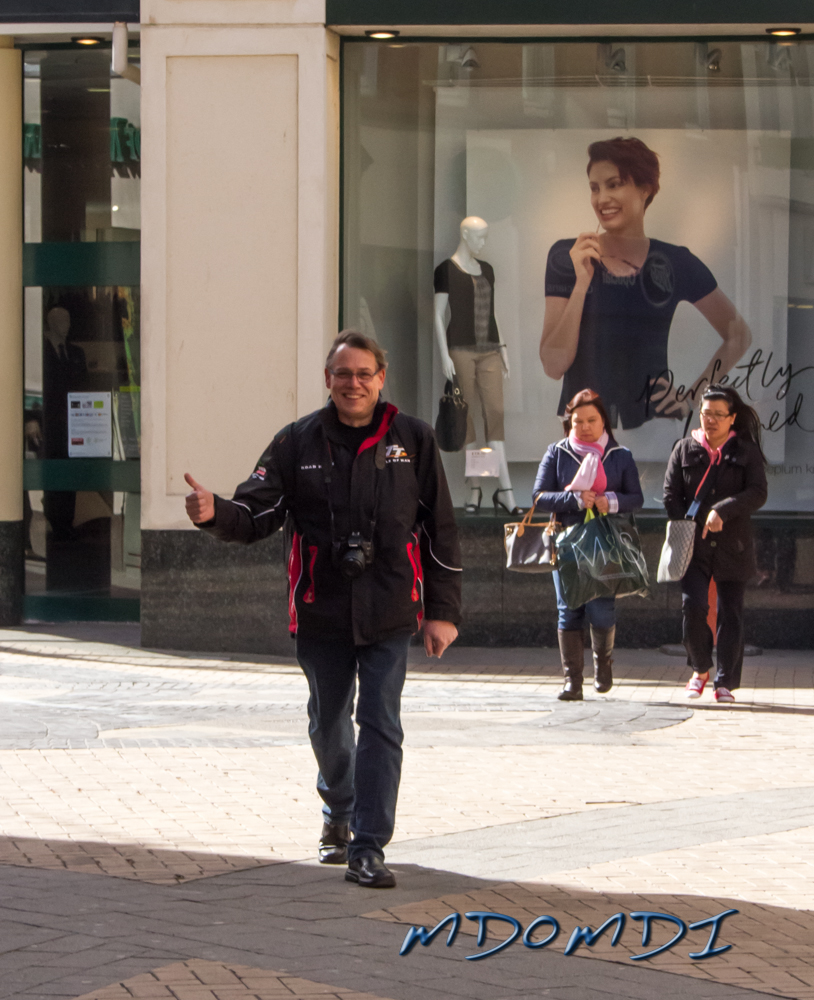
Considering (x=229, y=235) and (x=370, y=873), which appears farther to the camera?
(x=229, y=235)

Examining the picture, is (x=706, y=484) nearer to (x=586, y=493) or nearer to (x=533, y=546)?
(x=586, y=493)

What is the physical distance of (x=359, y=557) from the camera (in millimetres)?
5254

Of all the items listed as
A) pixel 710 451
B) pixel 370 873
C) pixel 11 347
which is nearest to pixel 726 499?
pixel 710 451

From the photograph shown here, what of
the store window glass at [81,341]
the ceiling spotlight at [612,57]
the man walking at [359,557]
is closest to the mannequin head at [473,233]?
the ceiling spotlight at [612,57]

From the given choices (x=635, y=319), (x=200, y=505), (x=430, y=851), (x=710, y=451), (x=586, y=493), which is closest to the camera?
(x=200, y=505)

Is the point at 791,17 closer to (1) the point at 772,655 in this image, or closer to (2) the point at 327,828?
(1) the point at 772,655

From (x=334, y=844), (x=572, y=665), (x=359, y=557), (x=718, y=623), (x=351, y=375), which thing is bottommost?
(x=572, y=665)

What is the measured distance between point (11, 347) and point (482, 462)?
162 inches

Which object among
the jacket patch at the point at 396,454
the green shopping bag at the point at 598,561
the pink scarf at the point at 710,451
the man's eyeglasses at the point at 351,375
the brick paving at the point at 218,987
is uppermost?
the man's eyeglasses at the point at 351,375

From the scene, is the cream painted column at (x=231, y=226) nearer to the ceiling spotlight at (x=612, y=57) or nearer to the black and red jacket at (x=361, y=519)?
the ceiling spotlight at (x=612, y=57)

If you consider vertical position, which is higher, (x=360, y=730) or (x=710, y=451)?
(x=710, y=451)

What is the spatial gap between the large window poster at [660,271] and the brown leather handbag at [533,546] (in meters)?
2.89

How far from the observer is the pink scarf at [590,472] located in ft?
31.4

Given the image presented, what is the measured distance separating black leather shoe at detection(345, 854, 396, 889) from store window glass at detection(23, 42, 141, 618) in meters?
8.37
